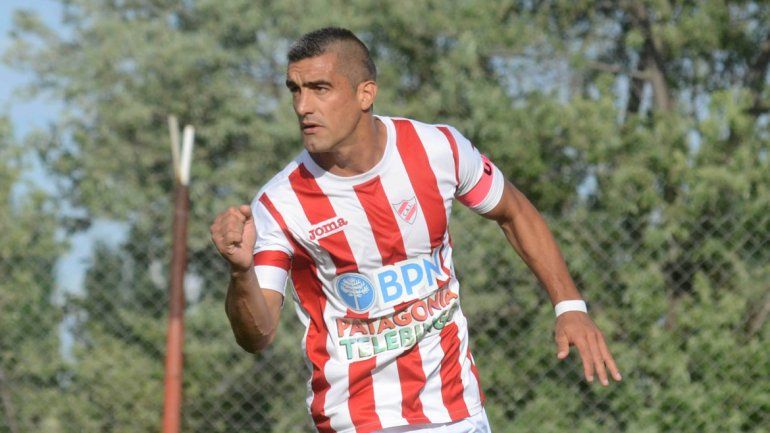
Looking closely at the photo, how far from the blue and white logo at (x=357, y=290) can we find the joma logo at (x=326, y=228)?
0.45 ft

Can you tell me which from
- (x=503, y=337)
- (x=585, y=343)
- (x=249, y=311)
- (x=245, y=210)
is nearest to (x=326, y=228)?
(x=249, y=311)

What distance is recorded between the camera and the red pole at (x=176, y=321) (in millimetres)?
6113

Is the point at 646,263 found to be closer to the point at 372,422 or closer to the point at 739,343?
the point at 739,343

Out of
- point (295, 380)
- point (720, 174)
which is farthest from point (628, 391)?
point (295, 380)

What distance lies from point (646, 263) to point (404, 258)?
11.0 ft

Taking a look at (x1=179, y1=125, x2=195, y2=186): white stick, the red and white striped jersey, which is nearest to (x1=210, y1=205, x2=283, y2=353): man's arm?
the red and white striped jersey

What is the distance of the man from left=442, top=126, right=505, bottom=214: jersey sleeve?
0.13 meters

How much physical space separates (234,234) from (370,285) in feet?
2.57

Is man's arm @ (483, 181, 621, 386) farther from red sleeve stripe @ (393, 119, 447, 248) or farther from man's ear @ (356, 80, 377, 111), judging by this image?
man's ear @ (356, 80, 377, 111)

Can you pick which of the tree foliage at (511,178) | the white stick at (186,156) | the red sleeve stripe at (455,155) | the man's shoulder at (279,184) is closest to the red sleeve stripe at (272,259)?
the man's shoulder at (279,184)

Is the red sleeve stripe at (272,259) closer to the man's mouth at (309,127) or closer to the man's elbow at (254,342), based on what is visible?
the man's elbow at (254,342)

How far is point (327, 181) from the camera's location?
3482 mm

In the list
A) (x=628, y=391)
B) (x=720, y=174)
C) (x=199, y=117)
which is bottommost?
(x=628, y=391)

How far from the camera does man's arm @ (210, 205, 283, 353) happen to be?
274 cm
